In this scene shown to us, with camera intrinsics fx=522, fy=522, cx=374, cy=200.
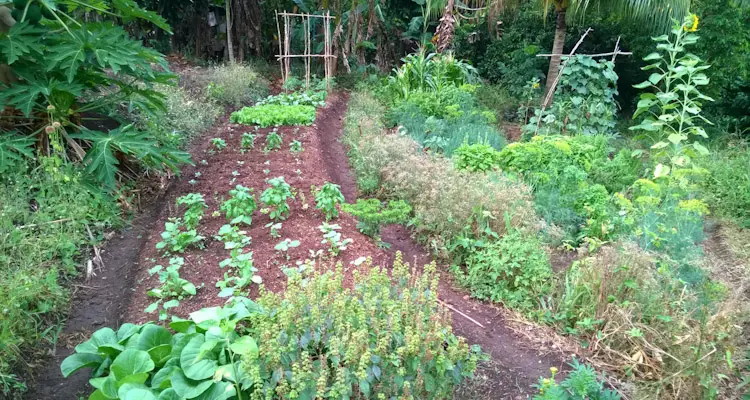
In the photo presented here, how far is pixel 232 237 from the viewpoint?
180 inches

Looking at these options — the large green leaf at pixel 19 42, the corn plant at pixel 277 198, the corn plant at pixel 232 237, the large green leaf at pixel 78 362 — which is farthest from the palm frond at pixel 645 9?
the large green leaf at pixel 78 362

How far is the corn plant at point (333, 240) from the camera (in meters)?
4.30

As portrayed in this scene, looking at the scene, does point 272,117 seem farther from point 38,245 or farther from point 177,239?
point 38,245

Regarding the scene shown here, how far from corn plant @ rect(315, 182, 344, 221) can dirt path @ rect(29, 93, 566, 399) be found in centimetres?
11

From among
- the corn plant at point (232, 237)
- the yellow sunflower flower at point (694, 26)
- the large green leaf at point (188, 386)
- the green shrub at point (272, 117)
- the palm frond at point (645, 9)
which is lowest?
the large green leaf at point (188, 386)

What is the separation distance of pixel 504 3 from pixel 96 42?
8.24m

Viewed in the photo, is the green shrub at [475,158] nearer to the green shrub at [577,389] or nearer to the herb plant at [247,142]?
the herb plant at [247,142]

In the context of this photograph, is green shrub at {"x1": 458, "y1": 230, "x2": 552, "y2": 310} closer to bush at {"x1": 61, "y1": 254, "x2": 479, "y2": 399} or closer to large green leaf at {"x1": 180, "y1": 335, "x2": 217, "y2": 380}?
bush at {"x1": 61, "y1": 254, "x2": 479, "y2": 399}

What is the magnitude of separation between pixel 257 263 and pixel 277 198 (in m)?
0.76

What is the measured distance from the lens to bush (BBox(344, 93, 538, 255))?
4898 mm

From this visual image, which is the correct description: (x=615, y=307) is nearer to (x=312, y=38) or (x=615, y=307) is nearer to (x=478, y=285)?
(x=478, y=285)

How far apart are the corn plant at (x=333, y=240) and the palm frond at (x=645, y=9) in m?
7.05

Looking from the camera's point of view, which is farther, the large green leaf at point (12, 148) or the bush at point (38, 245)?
the large green leaf at point (12, 148)

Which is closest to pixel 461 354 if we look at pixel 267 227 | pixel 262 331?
pixel 262 331
